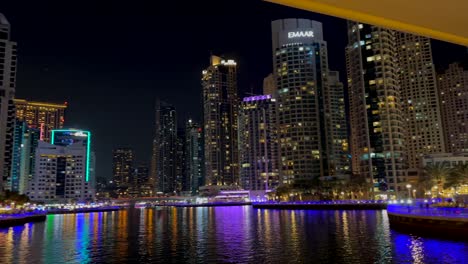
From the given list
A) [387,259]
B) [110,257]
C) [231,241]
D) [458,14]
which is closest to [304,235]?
[231,241]

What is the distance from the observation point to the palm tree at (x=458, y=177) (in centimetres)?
8742

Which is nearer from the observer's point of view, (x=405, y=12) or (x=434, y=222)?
(x=405, y=12)

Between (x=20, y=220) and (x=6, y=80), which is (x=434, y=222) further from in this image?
(x=6, y=80)

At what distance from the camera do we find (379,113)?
15812 cm

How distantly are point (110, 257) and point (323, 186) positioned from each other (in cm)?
13518

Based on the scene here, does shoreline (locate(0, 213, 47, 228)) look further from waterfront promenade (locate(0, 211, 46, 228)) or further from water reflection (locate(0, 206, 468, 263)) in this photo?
water reflection (locate(0, 206, 468, 263))

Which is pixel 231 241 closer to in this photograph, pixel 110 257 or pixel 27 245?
pixel 110 257

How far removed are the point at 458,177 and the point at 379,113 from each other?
71305 mm

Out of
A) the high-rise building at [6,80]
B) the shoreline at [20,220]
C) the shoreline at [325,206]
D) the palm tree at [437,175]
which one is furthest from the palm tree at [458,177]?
the high-rise building at [6,80]

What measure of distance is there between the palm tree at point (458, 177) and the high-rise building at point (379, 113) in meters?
55.6

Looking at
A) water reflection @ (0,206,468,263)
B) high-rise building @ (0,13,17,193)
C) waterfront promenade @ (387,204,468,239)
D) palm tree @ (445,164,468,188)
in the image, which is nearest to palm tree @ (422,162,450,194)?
palm tree @ (445,164,468,188)

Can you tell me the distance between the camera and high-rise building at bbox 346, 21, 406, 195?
15325 centimetres

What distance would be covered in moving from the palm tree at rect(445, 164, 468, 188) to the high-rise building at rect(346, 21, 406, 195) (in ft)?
183

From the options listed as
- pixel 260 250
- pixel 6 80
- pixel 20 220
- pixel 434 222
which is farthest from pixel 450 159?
pixel 6 80
